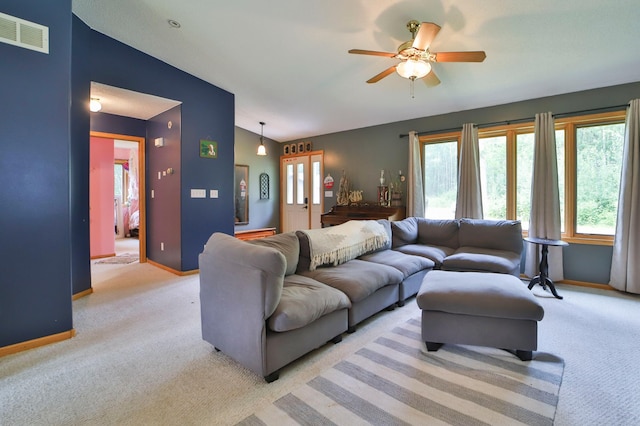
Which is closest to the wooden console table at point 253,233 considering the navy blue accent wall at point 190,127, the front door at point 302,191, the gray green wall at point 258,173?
the gray green wall at point 258,173

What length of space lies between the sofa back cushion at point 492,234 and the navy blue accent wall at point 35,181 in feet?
14.5

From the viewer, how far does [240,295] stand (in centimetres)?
194

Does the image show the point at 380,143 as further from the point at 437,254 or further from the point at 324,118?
the point at 437,254

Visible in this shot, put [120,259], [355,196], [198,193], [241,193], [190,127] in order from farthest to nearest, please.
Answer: [241,193] < [355,196] < [120,259] < [198,193] < [190,127]

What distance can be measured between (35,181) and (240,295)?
6.12 ft

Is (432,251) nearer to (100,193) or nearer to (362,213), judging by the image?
(362,213)

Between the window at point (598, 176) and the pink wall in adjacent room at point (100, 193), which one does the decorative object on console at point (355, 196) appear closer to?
the window at point (598, 176)

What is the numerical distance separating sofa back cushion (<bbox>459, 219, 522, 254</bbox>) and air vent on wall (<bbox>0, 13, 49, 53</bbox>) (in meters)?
4.75

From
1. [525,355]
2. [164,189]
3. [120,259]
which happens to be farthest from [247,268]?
[120,259]

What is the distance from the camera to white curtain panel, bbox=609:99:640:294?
3377 mm

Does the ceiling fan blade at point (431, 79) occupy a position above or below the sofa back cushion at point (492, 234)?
above

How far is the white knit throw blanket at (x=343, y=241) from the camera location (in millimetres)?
2869

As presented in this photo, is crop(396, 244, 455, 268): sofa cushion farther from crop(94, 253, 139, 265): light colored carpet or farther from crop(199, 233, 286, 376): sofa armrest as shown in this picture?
crop(94, 253, 139, 265): light colored carpet

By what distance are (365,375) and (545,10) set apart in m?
3.06
